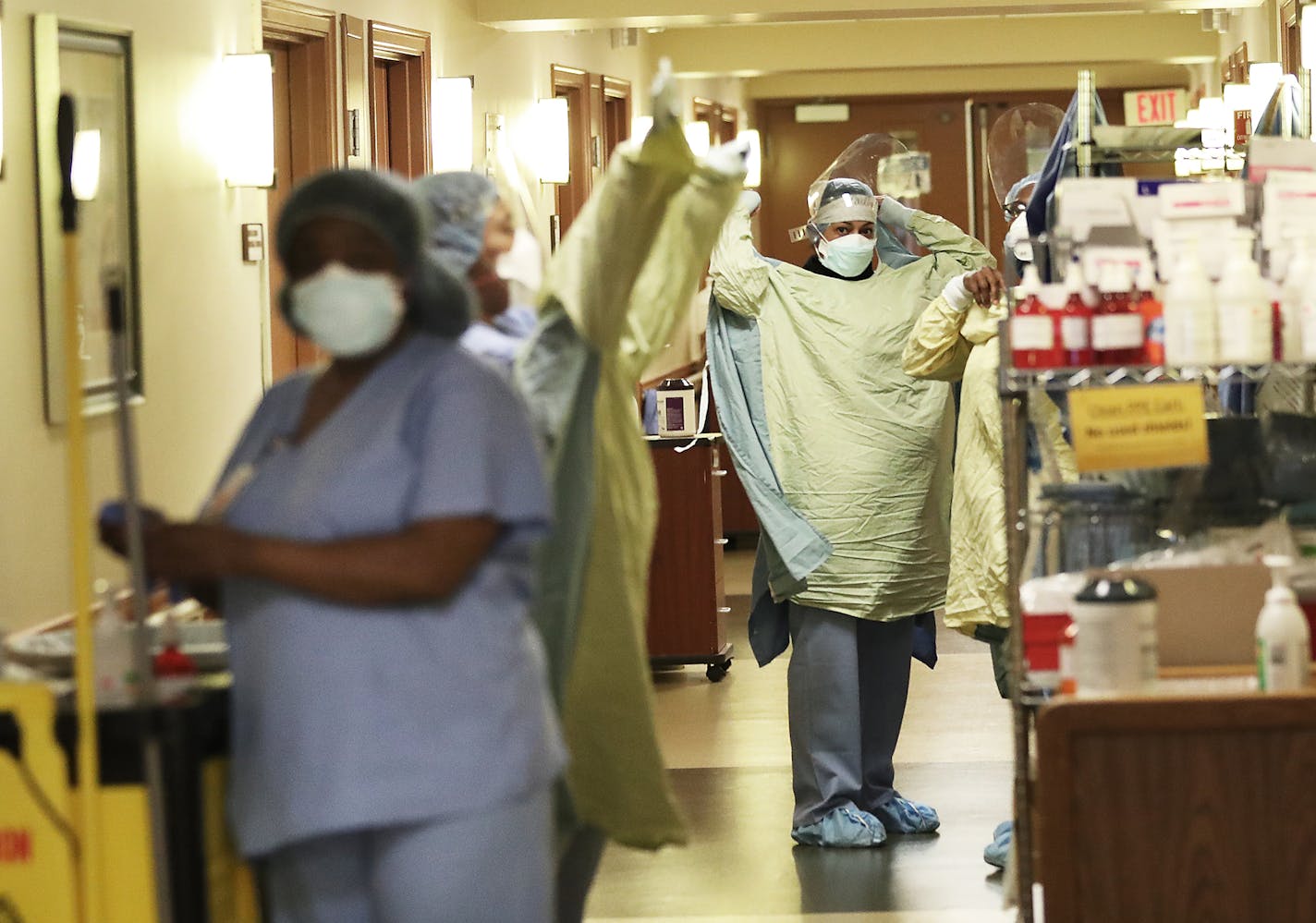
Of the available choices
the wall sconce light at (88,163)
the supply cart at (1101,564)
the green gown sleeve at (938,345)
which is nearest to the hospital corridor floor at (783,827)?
the supply cart at (1101,564)

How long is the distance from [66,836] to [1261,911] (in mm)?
1635

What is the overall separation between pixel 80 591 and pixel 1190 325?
1.62m

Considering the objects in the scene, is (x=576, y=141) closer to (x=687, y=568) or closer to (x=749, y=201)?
(x=687, y=568)

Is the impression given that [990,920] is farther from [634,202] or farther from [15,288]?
[15,288]

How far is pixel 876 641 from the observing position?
474 centimetres

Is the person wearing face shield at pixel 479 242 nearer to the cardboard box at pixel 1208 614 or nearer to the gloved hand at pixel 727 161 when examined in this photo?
the gloved hand at pixel 727 161

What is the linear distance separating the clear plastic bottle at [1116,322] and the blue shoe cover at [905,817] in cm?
195

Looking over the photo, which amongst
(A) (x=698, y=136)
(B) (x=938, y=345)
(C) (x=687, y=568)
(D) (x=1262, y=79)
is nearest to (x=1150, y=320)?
(B) (x=938, y=345)

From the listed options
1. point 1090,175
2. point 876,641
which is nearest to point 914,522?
point 876,641

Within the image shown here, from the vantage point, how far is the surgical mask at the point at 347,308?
86.0 inches

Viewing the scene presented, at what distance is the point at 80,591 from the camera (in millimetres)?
2156

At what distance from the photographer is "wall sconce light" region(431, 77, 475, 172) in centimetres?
741

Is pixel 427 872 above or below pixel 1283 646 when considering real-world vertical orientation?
below

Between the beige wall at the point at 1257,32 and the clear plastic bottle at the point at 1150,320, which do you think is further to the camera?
the beige wall at the point at 1257,32
